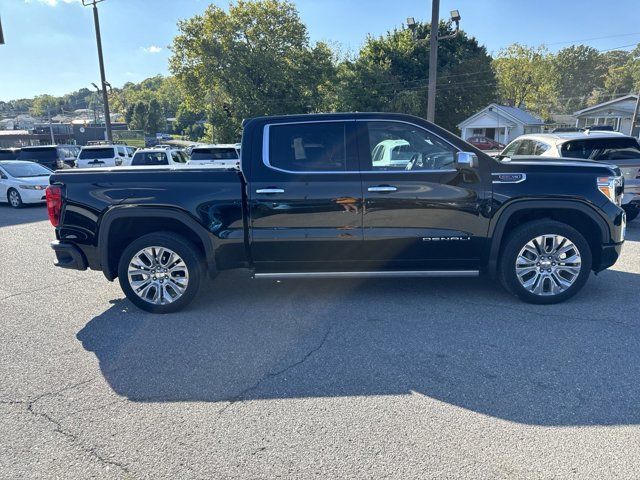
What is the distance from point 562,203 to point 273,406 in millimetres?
3491

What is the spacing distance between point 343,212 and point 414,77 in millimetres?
35993

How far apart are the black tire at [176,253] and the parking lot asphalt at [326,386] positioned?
0.15 m

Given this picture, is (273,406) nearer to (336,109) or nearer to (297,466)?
(297,466)

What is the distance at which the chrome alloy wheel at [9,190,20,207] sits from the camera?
42.6 ft

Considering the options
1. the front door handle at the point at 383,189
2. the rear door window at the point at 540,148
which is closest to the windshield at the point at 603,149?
the rear door window at the point at 540,148

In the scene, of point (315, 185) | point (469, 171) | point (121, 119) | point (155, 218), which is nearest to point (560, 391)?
point (469, 171)

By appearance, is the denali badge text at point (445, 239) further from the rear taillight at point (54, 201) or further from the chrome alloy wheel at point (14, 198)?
the chrome alloy wheel at point (14, 198)

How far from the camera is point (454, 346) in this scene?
375 centimetres

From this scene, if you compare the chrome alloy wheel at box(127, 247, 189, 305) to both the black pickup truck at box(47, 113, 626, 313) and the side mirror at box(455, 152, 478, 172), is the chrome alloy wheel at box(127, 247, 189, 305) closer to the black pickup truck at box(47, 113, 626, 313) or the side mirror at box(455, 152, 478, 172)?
the black pickup truck at box(47, 113, 626, 313)

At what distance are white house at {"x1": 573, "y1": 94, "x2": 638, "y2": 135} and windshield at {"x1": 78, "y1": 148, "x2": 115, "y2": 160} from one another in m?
44.2

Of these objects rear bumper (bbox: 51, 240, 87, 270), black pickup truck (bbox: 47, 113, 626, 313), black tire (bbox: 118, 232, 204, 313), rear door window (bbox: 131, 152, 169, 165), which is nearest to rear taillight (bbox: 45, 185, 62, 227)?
black pickup truck (bbox: 47, 113, 626, 313)

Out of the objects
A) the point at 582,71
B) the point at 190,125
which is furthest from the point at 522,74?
the point at 190,125

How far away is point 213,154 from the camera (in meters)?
14.3

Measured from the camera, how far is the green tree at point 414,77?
34.8 metres
